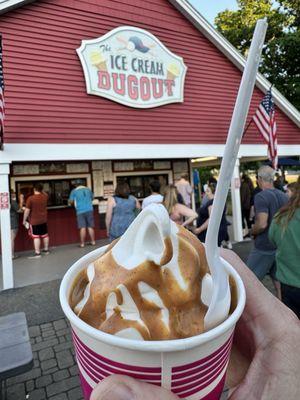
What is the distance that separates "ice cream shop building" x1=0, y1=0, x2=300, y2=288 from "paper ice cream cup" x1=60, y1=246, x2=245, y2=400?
5376mm

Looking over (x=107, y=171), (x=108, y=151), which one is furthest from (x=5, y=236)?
(x=107, y=171)

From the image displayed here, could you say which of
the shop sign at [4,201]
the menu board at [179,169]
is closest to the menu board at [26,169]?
the shop sign at [4,201]

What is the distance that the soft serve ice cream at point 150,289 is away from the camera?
0.92m

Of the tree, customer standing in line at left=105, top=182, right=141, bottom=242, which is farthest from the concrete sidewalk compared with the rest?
the tree

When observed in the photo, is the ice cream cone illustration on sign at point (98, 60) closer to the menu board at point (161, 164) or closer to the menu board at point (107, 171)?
the menu board at point (107, 171)

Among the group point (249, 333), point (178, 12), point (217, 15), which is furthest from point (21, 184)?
point (217, 15)

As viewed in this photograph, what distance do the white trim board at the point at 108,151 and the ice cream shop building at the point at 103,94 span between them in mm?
22

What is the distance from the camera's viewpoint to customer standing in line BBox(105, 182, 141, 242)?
4691 mm

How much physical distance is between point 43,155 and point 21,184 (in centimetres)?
273

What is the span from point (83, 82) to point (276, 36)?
1778 cm

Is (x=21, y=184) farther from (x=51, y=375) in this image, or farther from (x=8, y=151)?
(x=51, y=375)

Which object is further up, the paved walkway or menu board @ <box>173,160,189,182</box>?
menu board @ <box>173,160,189,182</box>

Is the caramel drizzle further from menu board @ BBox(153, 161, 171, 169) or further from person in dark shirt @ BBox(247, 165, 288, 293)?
menu board @ BBox(153, 161, 171, 169)

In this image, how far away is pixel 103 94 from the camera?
7.12 metres
